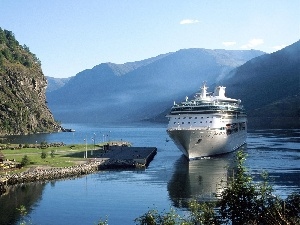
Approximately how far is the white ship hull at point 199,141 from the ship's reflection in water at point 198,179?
1.96m

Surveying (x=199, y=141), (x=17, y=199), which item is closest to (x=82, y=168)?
(x=17, y=199)

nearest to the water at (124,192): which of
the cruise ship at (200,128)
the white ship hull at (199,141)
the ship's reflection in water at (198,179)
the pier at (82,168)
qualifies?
the ship's reflection in water at (198,179)

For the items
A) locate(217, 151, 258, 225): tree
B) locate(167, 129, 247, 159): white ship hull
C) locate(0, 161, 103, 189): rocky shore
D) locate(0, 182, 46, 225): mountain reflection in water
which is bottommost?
locate(0, 182, 46, 225): mountain reflection in water

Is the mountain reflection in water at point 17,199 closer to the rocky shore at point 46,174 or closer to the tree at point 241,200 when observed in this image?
the rocky shore at point 46,174

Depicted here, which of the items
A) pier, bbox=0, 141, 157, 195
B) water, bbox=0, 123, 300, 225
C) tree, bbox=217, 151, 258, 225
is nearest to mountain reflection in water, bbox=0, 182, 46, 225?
water, bbox=0, 123, 300, 225

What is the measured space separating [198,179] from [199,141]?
27013 mm

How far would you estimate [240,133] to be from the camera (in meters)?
147

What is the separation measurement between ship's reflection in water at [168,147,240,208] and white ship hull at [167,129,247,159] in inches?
77.2

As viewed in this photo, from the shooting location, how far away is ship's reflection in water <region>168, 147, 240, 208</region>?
6797 cm

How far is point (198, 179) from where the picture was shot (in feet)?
275

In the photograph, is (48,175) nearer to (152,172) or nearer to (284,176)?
(152,172)

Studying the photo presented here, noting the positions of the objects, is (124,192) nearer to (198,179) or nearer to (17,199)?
(17,199)

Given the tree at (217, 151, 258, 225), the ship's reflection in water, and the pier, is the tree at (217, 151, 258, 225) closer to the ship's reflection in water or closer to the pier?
the ship's reflection in water

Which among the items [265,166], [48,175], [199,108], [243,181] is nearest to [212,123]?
[199,108]
